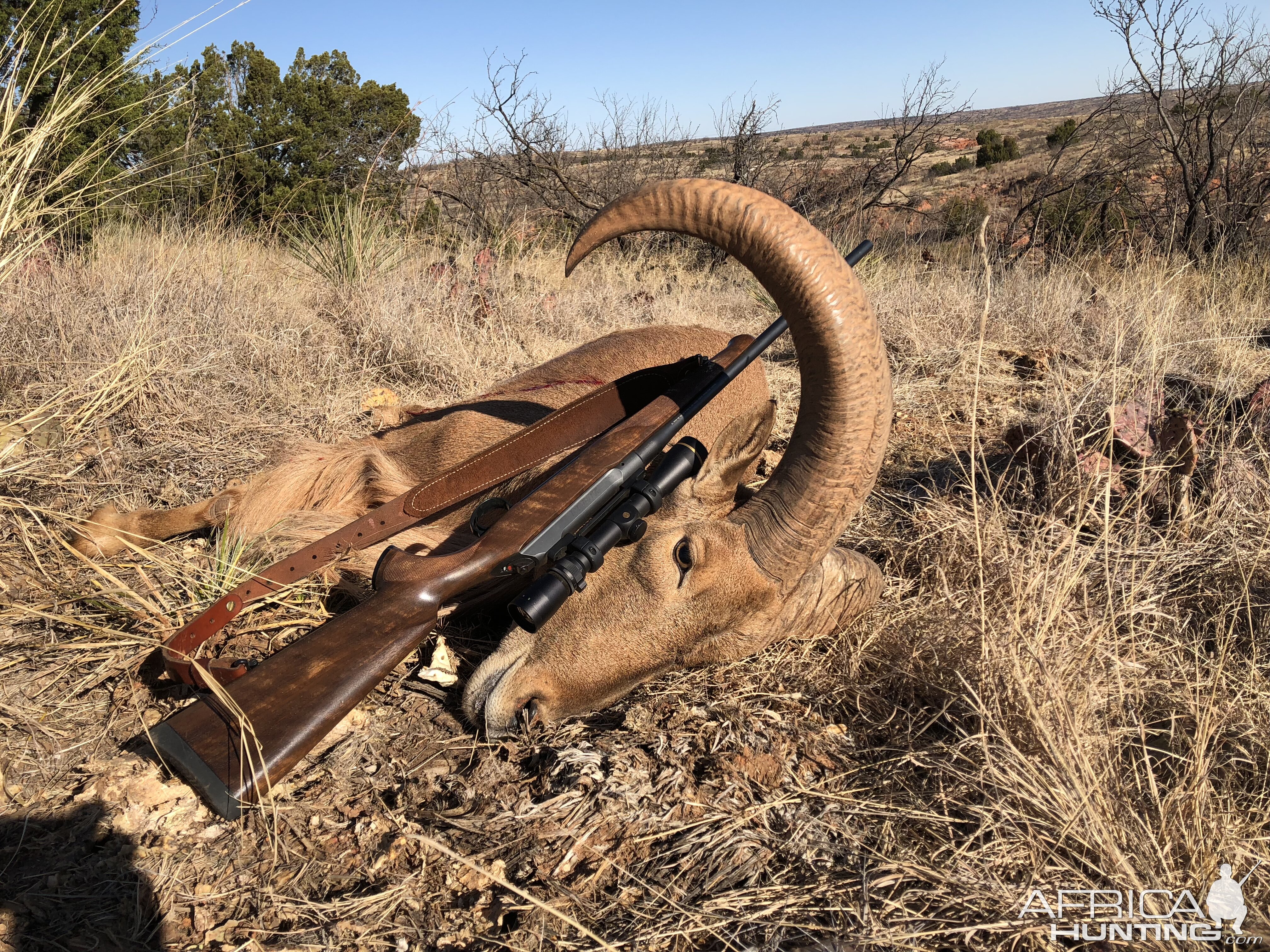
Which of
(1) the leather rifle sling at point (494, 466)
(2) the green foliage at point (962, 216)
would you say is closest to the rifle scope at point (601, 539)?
(1) the leather rifle sling at point (494, 466)

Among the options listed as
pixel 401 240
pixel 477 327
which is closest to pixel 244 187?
pixel 401 240

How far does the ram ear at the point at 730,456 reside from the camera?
2828mm

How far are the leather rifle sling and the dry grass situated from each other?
31cm

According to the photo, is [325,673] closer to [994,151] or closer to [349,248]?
[349,248]

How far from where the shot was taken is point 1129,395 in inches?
171

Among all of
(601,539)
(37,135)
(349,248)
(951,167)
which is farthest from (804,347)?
(951,167)

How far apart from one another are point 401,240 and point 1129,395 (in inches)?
280

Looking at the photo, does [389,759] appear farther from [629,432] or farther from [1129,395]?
Answer: [1129,395]

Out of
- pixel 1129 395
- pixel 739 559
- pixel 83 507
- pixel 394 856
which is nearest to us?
pixel 394 856

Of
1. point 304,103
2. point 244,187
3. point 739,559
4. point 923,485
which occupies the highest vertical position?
point 304,103

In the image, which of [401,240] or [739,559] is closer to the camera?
[739,559]

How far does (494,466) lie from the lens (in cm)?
328

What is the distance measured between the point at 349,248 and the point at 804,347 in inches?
242

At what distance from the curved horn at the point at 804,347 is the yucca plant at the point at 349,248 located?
528 centimetres
